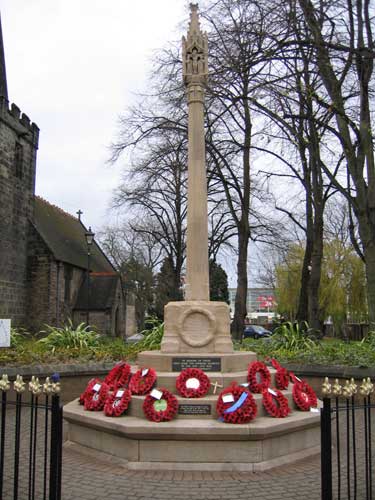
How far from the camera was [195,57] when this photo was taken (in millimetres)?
9227

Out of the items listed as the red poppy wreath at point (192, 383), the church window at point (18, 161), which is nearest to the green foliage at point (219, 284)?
the church window at point (18, 161)

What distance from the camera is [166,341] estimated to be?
820 centimetres

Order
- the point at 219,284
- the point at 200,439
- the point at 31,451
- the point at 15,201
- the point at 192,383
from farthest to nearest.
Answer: the point at 219,284 < the point at 15,201 < the point at 192,383 < the point at 200,439 < the point at 31,451

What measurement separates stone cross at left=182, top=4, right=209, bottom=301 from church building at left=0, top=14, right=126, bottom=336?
47.2 ft

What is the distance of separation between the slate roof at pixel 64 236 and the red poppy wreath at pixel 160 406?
21793 millimetres

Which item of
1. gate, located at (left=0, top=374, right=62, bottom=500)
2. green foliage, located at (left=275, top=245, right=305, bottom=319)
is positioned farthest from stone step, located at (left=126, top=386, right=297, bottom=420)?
green foliage, located at (left=275, top=245, right=305, bottom=319)

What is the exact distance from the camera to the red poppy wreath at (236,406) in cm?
636

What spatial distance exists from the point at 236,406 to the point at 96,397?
2.23 m

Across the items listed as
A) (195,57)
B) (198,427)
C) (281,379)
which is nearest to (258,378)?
(281,379)

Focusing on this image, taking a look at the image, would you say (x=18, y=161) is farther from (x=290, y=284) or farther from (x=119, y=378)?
(x=119, y=378)

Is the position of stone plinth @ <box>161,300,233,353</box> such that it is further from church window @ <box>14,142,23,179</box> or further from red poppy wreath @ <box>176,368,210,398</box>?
church window @ <box>14,142,23,179</box>

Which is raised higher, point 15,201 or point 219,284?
point 15,201

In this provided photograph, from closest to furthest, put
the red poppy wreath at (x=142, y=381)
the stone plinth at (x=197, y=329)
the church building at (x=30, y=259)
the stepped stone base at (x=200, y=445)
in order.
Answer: the stepped stone base at (x=200, y=445) → the red poppy wreath at (x=142, y=381) → the stone plinth at (x=197, y=329) → the church building at (x=30, y=259)

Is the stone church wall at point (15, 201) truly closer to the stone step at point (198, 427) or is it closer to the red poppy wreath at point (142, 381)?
the red poppy wreath at point (142, 381)
